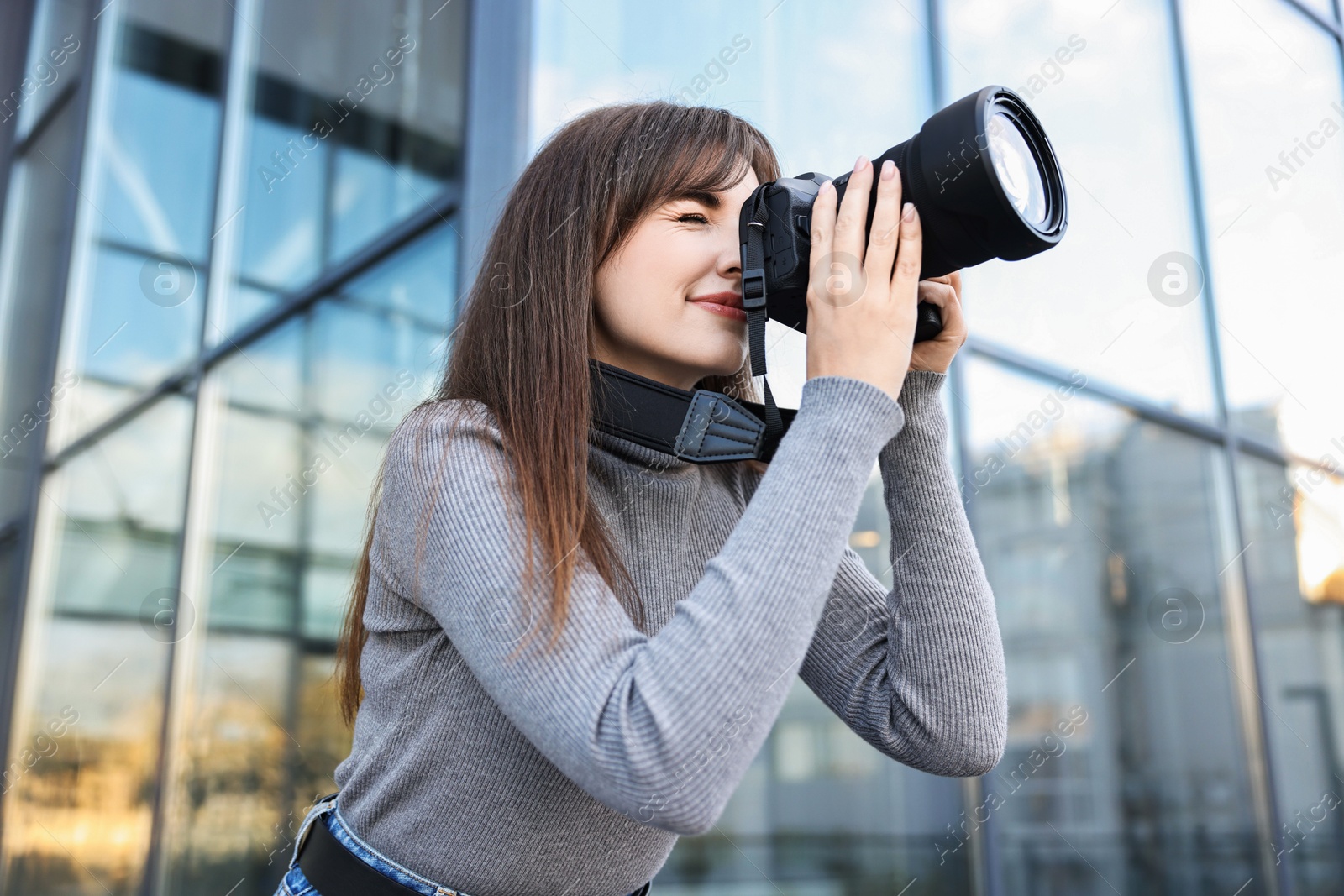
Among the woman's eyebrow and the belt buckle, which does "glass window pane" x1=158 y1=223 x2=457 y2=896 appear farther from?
the belt buckle

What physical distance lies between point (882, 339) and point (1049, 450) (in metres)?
2.25

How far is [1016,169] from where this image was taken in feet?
2.80

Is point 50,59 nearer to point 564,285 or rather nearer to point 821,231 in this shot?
point 564,285

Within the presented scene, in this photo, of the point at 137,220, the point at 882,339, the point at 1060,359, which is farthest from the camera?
the point at 137,220

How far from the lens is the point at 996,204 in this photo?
79cm

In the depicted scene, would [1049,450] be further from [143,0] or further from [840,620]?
[143,0]

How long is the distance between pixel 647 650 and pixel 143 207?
439 centimetres

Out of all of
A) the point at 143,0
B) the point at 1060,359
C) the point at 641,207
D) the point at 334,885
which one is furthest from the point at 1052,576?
the point at 143,0
